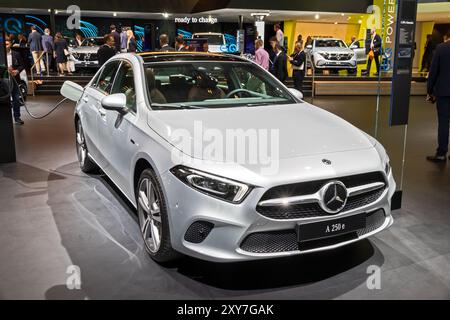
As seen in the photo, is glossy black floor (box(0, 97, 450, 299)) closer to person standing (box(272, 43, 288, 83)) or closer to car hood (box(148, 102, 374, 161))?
car hood (box(148, 102, 374, 161))

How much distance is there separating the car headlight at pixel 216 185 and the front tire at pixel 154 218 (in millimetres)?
318

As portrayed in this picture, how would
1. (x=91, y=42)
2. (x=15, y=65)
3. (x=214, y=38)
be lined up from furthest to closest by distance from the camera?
(x=214, y=38), (x=91, y=42), (x=15, y=65)

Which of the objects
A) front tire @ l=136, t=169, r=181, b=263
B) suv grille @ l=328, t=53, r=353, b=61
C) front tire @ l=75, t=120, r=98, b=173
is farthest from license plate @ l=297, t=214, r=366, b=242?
suv grille @ l=328, t=53, r=353, b=61

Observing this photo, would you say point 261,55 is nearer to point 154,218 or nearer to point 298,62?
point 298,62

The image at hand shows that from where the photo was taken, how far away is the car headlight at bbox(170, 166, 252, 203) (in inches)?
106

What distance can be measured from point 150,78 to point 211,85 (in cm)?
56

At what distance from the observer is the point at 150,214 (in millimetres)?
3303

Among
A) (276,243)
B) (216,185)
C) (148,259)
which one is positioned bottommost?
(148,259)

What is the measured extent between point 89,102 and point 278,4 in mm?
15540

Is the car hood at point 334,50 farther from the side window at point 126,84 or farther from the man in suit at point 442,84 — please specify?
the side window at point 126,84

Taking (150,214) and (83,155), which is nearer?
(150,214)

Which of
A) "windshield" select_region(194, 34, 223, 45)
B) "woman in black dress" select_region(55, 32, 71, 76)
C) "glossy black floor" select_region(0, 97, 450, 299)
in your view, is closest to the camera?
"glossy black floor" select_region(0, 97, 450, 299)

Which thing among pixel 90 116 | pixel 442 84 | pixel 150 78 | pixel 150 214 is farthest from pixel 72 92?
pixel 442 84
